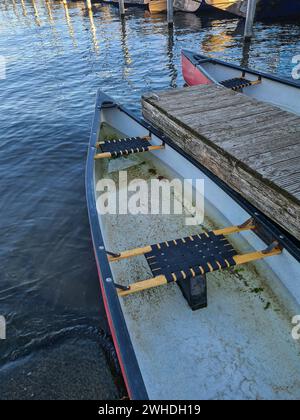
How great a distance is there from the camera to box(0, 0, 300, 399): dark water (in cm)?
568

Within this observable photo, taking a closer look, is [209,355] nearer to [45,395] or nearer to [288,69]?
[45,395]

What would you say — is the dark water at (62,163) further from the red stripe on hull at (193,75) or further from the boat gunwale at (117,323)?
the red stripe on hull at (193,75)

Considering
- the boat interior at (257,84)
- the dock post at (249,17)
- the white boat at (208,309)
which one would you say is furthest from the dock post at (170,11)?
the white boat at (208,309)

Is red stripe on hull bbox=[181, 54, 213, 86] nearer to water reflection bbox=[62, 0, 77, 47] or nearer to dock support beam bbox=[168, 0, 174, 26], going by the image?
water reflection bbox=[62, 0, 77, 47]

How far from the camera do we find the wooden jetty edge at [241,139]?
5.81m

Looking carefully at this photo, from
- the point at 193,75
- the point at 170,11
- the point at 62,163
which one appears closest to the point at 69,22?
the point at 170,11

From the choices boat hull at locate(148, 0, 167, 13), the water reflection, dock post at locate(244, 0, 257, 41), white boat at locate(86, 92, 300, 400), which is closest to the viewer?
white boat at locate(86, 92, 300, 400)

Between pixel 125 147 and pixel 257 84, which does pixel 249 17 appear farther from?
pixel 125 147

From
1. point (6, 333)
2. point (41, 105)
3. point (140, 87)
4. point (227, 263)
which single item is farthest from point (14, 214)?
point (140, 87)

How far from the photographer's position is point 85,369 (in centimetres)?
543

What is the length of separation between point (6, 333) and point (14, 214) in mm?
4089

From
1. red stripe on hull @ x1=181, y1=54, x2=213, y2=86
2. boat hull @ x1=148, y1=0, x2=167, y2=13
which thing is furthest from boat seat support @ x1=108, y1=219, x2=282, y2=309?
boat hull @ x1=148, y1=0, x2=167, y2=13

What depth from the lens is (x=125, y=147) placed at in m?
8.68

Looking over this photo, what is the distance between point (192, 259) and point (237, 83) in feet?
30.3
